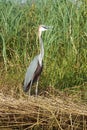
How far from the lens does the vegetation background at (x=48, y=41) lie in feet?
14.6

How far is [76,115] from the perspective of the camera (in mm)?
3469

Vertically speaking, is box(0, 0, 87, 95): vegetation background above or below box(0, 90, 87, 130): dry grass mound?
above

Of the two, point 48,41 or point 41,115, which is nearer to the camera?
point 41,115

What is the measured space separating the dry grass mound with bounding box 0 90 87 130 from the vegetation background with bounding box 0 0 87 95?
0.65 meters

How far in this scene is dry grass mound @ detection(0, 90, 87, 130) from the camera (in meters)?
3.47

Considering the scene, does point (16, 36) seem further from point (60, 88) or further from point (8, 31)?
point (60, 88)

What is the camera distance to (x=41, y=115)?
3.49 m

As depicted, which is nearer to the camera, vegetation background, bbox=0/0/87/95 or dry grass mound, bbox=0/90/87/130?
dry grass mound, bbox=0/90/87/130

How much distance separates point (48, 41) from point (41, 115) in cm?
131

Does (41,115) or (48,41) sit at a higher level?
(48,41)

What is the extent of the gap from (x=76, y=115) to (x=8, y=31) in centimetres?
188

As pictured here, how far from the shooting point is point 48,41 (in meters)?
4.61

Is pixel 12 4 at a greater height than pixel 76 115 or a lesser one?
greater

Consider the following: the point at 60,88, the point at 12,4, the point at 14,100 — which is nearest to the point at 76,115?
the point at 14,100
